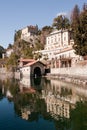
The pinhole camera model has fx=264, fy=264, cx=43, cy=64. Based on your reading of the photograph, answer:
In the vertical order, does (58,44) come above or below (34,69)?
above

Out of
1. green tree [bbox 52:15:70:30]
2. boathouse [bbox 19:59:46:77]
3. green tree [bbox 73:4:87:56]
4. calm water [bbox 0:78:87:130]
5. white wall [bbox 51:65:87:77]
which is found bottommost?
calm water [bbox 0:78:87:130]

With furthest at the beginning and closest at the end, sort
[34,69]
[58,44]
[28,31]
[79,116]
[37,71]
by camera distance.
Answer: [28,31], [58,44], [37,71], [34,69], [79,116]

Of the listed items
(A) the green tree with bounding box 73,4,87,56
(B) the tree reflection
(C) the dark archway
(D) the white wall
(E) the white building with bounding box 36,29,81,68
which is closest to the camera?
(B) the tree reflection

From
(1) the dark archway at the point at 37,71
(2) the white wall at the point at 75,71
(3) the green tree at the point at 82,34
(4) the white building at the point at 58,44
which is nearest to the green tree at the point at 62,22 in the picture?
(4) the white building at the point at 58,44

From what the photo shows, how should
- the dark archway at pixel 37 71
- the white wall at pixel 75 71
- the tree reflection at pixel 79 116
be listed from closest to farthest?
the tree reflection at pixel 79 116
the white wall at pixel 75 71
the dark archway at pixel 37 71

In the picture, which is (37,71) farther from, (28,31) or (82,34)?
(28,31)

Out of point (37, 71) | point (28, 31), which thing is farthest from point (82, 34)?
point (28, 31)

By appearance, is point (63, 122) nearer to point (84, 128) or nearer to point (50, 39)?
point (84, 128)

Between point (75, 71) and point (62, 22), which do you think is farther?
point (62, 22)

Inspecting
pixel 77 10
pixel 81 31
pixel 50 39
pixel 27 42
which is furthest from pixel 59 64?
pixel 27 42

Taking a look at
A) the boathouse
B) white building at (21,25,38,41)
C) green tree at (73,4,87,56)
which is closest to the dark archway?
the boathouse

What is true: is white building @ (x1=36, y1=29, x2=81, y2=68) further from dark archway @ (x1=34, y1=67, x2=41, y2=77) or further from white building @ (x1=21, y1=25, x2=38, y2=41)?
white building @ (x1=21, y1=25, x2=38, y2=41)

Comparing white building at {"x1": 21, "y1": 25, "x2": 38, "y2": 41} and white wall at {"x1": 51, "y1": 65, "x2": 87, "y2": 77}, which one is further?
white building at {"x1": 21, "y1": 25, "x2": 38, "y2": 41}

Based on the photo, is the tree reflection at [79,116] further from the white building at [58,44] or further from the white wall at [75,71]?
the white building at [58,44]
